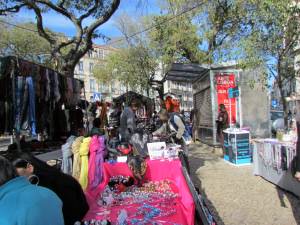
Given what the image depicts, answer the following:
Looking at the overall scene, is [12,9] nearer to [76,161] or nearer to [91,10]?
[91,10]

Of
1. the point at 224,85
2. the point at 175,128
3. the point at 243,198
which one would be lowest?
the point at 243,198

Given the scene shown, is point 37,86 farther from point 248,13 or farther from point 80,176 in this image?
point 248,13

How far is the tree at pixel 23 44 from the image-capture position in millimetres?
32250

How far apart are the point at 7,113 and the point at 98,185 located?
89.7 inches

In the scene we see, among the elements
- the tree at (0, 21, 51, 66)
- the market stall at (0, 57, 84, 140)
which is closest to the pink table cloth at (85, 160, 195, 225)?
the market stall at (0, 57, 84, 140)

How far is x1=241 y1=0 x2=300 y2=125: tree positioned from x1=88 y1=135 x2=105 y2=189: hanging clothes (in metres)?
5.19

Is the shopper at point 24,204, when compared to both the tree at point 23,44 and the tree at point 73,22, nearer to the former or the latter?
the tree at point 73,22

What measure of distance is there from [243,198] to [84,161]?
2853 millimetres

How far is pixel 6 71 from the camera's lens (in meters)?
6.38

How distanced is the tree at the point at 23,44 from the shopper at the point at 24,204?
3113 cm

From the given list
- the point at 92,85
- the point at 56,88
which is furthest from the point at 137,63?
the point at 92,85

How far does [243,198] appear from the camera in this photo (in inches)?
275

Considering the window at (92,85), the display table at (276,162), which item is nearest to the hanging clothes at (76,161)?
the display table at (276,162)

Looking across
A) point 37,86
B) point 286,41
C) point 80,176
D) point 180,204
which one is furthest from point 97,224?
point 286,41
